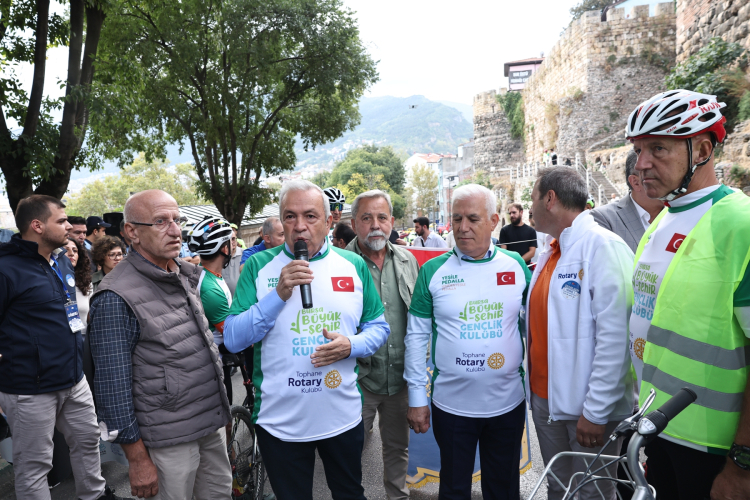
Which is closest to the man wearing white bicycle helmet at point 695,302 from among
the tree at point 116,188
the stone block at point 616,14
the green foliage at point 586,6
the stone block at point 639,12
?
the stone block at point 639,12

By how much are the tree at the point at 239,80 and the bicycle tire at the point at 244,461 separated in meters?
9.55

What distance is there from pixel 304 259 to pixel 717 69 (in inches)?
485

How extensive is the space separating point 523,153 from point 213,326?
38.5 metres

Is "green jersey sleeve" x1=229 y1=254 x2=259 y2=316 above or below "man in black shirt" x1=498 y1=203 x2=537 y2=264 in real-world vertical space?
above

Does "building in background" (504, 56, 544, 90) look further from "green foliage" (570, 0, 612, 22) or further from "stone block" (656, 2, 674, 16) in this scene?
"stone block" (656, 2, 674, 16)

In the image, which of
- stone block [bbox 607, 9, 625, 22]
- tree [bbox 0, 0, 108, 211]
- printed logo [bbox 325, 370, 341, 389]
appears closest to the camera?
printed logo [bbox 325, 370, 341, 389]

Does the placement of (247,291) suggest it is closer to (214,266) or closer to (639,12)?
(214,266)

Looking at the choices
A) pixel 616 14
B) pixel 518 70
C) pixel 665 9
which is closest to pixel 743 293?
pixel 616 14

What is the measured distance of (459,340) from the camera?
8.71 feet

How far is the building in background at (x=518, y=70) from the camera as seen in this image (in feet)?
223

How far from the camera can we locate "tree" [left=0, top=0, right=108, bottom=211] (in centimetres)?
627

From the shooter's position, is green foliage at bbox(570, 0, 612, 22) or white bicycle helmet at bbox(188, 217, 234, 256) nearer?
white bicycle helmet at bbox(188, 217, 234, 256)

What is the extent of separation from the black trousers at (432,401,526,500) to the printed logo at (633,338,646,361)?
2.71 ft

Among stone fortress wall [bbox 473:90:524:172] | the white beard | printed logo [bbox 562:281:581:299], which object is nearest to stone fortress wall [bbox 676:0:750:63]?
the white beard
